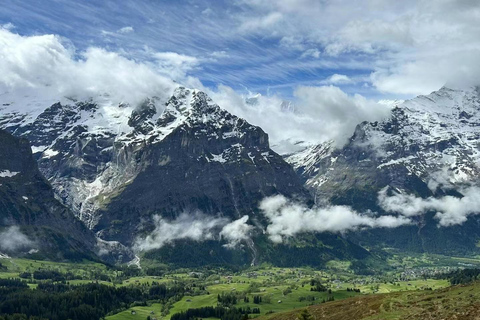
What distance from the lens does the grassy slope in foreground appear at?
→ 142 m

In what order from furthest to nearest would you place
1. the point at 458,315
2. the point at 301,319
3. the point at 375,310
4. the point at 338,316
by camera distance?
the point at 338,316, the point at 375,310, the point at 301,319, the point at 458,315

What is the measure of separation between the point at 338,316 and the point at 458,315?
172 feet

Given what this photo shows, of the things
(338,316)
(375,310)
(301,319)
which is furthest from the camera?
(338,316)

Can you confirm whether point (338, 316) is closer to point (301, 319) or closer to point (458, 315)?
point (301, 319)

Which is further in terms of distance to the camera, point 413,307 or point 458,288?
point 458,288

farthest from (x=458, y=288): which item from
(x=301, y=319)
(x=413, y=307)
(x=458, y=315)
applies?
(x=301, y=319)

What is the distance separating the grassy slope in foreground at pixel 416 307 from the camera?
467 ft

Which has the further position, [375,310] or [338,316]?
[338,316]

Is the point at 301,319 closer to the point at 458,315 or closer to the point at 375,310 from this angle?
the point at 375,310

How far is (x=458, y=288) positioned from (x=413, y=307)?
33.1m

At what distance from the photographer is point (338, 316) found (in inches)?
7195

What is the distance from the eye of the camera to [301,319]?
151625 mm

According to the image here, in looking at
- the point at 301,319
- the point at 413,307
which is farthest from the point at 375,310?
the point at 301,319

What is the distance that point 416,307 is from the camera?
159 meters
